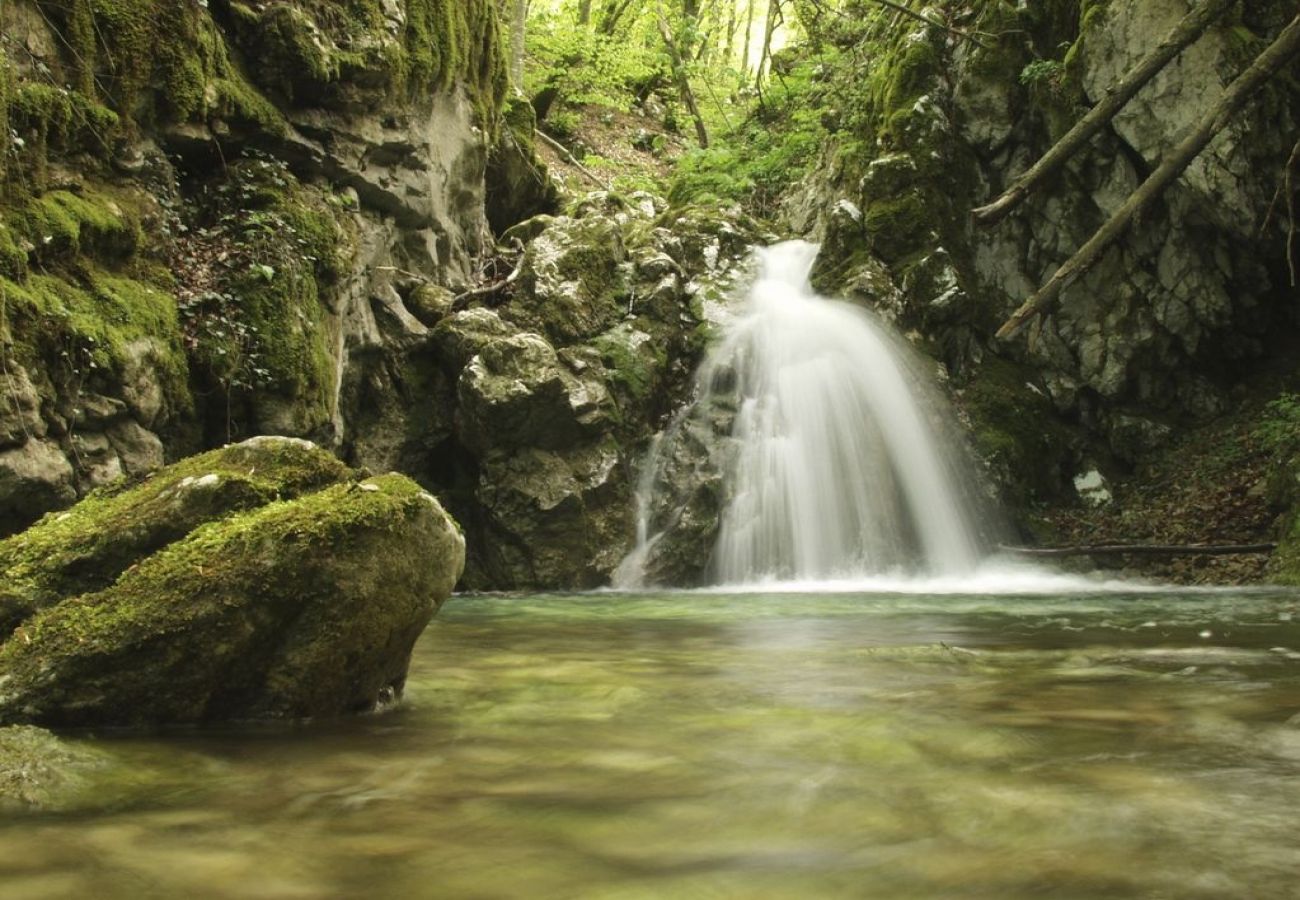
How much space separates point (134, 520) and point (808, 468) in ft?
29.7

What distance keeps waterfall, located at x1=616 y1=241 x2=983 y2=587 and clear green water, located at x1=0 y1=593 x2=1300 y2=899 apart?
600 centimetres

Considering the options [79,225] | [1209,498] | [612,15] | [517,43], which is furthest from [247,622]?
[612,15]

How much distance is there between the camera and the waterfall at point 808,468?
446 inches

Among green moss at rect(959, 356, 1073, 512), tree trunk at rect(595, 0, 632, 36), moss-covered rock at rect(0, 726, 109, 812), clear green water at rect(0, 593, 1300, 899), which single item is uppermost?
tree trunk at rect(595, 0, 632, 36)

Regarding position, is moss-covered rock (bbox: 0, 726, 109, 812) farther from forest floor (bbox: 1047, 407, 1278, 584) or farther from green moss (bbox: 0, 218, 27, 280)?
forest floor (bbox: 1047, 407, 1278, 584)

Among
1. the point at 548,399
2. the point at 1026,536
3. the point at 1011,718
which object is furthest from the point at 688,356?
the point at 1011,718

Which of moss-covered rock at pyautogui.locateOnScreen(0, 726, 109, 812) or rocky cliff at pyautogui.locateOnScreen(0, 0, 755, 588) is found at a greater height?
rocky cliff at pyautogui.locateOnScreen(0, 0, 755, 588)

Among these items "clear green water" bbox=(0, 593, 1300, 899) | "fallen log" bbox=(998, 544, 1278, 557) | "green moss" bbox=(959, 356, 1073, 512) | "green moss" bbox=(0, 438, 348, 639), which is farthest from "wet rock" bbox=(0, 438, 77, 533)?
"green moss" bbox=(959, 356, 1073, 512)

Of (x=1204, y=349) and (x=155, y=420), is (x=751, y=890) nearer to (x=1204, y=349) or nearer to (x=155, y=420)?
(x=155, y=420)

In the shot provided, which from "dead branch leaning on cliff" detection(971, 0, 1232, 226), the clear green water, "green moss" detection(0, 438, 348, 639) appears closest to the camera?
the clear green water

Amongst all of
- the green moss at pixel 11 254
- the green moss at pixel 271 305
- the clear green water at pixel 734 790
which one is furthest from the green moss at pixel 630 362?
the clear green water at pixel 734 790

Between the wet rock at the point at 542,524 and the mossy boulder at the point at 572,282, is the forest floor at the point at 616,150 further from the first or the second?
the wet rock at the point at 542,524

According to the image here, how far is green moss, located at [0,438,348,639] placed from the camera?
3.81 m

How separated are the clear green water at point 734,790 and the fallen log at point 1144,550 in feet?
17.7
